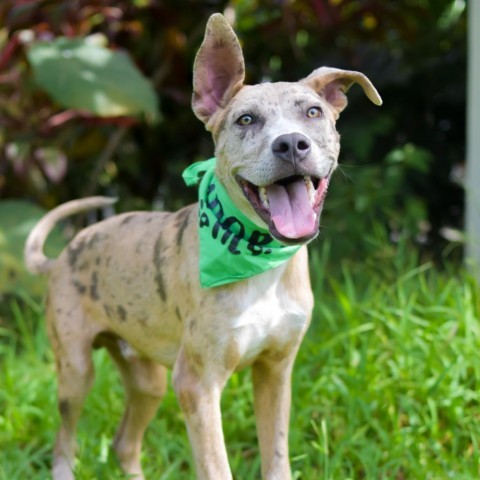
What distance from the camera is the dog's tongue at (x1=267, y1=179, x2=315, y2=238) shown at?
9.37 ft

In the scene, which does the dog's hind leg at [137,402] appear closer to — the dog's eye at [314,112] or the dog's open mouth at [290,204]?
the dog's open mouth at [290,204]

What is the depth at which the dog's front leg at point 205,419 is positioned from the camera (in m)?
3.12

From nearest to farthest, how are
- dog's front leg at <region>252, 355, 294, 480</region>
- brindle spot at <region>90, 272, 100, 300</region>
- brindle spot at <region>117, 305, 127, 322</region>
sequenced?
dog's front leg at <region>252, 355, 294, 480</region> < brindle spot at <region>117, 305, 127, 322</region> < brindle spot at <region>90, 272, 100, 300</region>

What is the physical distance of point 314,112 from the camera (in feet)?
10.0

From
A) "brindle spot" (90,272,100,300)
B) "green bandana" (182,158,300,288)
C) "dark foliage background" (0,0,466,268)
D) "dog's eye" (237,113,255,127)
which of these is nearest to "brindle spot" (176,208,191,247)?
"green bandana" (182,158,300,288)

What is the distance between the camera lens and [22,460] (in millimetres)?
3994

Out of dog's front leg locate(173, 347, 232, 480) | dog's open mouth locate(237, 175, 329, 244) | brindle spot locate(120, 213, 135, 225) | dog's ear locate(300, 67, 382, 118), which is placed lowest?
dog's front leg locate(173, 347, 232, 480)

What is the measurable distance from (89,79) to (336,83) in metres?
2.31

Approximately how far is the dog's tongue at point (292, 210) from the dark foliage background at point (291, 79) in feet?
9.37

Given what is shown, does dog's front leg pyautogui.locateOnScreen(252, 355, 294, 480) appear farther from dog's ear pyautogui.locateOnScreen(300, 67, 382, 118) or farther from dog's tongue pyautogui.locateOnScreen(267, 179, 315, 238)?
dog's ear pyautogui.locateOnScreen(300, 67, 382, 118)

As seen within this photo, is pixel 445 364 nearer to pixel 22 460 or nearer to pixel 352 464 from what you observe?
pixel 352 464

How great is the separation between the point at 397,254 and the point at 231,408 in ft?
4.97

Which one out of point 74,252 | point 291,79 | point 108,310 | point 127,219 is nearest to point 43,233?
point 74,252

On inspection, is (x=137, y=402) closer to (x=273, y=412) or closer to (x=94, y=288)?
(x=94, y=288)
